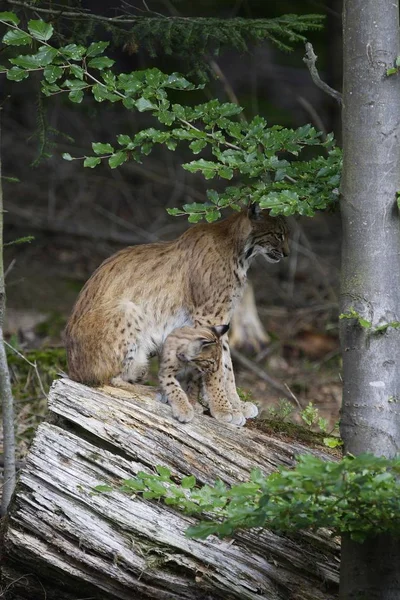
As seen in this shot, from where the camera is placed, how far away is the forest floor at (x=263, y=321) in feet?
→ 24.1

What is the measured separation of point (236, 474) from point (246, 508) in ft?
4.16

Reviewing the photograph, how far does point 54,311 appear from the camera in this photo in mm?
9711

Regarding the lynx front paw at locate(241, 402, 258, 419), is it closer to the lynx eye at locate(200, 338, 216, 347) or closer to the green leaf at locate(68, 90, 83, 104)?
the lynx eye at locate(200, 338, 216, 347)

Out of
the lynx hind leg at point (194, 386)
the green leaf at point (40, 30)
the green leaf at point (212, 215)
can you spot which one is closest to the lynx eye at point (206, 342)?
the lynx hind leg at point (194, 386)

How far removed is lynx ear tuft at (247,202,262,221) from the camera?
5391mm

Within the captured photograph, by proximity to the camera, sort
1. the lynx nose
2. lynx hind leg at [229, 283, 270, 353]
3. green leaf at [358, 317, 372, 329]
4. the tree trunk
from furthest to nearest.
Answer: lynx hind leg at [229, 283, 270, 353]
the lynx nose
the tree trunk
green leaf at [358, 317, 372, 329]

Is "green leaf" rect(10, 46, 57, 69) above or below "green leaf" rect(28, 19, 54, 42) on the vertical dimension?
below

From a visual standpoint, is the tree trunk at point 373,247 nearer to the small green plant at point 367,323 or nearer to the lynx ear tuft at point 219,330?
the small green plant at point 367,323

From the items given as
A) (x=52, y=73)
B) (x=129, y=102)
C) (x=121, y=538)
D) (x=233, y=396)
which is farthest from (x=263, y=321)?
(x=52, y=73)

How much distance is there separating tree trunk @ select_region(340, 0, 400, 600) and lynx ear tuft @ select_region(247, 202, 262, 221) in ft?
4.69

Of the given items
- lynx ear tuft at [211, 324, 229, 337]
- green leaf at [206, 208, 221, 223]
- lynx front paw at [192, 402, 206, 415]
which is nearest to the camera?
green leaf at [206, 208, 221, 223]

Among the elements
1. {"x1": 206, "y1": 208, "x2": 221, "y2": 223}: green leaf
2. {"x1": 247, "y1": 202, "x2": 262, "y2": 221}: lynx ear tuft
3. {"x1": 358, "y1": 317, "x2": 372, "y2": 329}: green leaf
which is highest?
{"x1": 247, "y1": 202, "x2": 262, "y2": 221}: lynx ear tuft

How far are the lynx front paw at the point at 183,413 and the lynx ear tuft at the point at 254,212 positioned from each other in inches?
50.9

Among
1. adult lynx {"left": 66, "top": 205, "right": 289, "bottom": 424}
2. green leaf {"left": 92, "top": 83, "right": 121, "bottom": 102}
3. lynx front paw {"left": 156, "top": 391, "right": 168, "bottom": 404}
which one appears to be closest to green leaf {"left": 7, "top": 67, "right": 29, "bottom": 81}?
green leaf {"left": 92, "top": 83, "right": 121, "bottom": 102}
